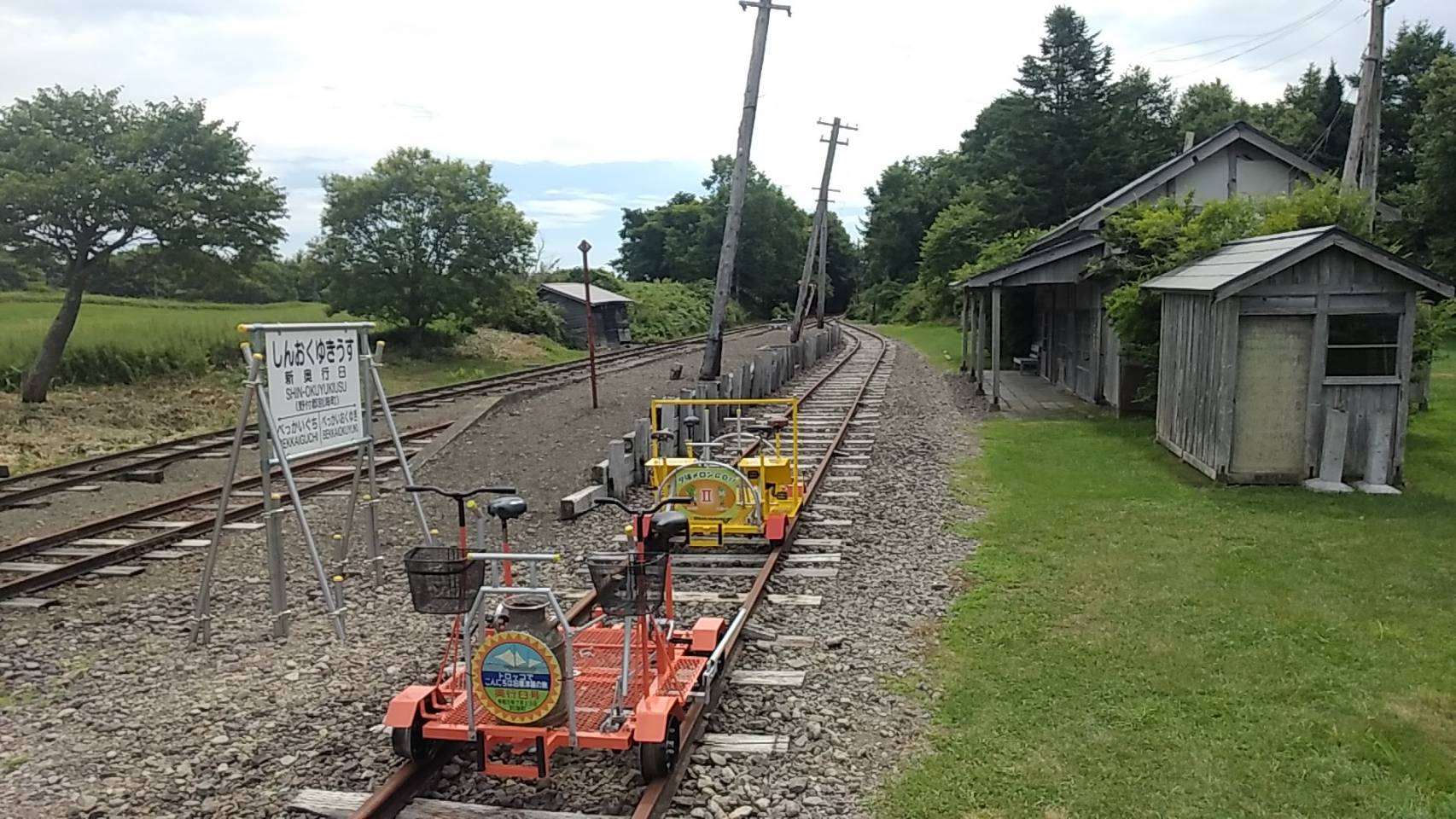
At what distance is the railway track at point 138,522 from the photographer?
8.95 m

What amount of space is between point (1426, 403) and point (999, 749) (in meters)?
16.3

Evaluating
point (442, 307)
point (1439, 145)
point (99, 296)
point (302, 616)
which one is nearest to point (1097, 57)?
point (1439, 145)

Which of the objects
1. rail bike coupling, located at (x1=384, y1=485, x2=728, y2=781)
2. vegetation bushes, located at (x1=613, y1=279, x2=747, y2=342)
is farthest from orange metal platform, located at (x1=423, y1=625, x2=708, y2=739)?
vegetation bushes, located at (x1=613, y1=279, x2=747, y2=342)

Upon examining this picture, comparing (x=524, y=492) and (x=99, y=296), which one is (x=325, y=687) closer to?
(x=524, y=492)

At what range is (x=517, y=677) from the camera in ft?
15.6

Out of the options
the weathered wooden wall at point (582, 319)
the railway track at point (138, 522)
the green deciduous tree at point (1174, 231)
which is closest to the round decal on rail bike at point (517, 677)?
the railway track at point (138, 522)

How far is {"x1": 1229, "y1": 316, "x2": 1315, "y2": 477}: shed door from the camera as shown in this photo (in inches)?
446

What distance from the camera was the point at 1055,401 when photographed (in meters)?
20.7

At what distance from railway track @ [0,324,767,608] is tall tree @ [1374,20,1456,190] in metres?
44.5

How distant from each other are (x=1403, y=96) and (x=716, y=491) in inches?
2074

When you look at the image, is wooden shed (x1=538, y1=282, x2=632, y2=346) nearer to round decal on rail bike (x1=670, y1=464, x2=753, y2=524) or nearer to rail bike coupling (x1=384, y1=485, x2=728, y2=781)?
round decal on rail bike (x1=670, y1=464, x2=753, y2=524)

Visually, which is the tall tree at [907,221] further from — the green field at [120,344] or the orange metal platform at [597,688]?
the orange metal platform at [597,688]

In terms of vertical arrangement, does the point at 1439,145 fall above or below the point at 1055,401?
above

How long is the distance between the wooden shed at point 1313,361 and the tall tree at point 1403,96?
38588mm
